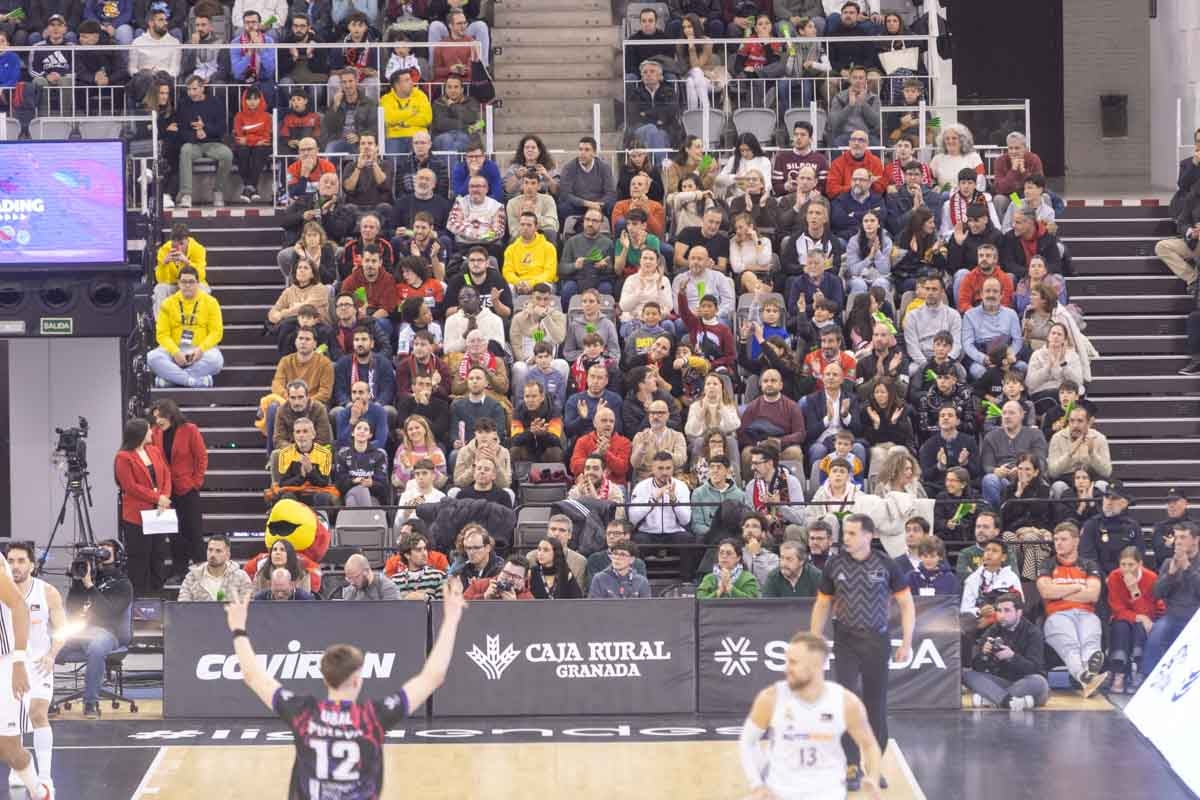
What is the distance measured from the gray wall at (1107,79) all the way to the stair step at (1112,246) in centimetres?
624

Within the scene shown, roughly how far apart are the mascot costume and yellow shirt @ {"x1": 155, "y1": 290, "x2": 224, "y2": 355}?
12.8 ft

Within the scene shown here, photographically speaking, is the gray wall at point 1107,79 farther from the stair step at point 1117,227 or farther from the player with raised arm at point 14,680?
the player with raised arm at point 14,680

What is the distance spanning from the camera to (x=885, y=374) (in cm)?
2181

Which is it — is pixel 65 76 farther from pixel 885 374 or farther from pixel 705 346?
pixel 885 374

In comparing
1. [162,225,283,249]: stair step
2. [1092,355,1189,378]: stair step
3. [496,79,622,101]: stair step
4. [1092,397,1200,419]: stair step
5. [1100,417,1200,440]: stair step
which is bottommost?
[1100,417,1200,440]: stair step

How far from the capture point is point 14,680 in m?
14.5

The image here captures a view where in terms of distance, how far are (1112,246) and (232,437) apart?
1060 centimetres

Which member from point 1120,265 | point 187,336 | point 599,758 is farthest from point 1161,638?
point 187,336

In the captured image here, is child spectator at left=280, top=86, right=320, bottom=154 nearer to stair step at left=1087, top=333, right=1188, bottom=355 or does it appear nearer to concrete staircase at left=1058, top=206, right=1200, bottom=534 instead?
concrete staircase at left=1058, top=206, right=1200, bottom=534

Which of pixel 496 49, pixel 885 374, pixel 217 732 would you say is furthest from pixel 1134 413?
pixel 217 732

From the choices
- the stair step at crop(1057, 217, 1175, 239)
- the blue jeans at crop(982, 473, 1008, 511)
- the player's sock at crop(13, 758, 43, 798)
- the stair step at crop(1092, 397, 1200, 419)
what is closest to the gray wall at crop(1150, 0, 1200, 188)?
the stair step at crop(1057, 217, 1175, 239)

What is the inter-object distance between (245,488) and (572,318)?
3916 mm

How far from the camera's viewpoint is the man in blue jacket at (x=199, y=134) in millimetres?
25734

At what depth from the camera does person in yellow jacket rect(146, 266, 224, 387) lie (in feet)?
74.5
